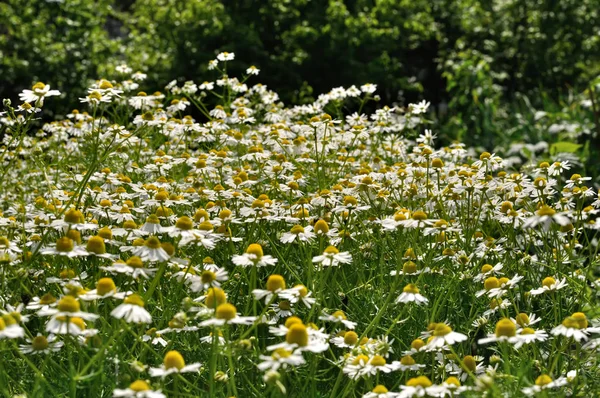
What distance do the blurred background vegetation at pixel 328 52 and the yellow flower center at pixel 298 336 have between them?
574 cm

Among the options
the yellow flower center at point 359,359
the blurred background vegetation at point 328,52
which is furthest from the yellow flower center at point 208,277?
the blurred background vegetation at point 328,52

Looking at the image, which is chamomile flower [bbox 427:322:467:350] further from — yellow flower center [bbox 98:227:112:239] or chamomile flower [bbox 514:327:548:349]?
yellow flower center [bbox 98:227:112:239]

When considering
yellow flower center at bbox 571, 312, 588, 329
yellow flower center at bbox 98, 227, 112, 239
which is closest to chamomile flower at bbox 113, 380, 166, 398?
yellow flower center at bbox 98, 227, 112, 239

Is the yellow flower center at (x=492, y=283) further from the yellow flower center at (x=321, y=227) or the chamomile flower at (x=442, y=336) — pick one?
the yellow flower center at (x=321, y=227)

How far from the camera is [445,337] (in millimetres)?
2135

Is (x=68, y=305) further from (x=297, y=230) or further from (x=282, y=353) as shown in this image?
(x=297, y=230)

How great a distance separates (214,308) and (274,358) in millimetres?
293

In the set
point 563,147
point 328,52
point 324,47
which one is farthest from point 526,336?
point 324,47

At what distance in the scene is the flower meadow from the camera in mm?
2135

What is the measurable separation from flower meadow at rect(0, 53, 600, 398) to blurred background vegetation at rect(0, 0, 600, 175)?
3995mm

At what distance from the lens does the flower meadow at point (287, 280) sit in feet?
7.00

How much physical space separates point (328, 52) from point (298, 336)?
7.08 metres

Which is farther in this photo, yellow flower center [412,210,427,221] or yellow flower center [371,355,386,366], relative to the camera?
yellow flower center [412,210,427,221]

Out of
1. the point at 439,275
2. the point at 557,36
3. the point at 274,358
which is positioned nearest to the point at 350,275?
the point at 439,275
